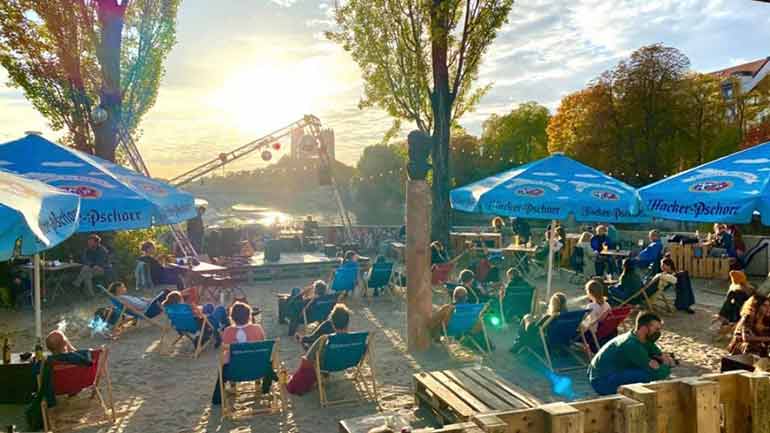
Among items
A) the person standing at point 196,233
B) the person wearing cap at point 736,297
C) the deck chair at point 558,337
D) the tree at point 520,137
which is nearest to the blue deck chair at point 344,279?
the deck chair at point 558,337

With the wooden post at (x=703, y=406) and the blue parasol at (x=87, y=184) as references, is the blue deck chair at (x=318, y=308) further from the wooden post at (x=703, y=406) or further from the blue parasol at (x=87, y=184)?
the wooden post at (x=703, y=406)

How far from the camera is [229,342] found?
262 inches

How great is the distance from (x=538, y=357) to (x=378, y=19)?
48.3 ft

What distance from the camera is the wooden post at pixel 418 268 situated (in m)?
8.43

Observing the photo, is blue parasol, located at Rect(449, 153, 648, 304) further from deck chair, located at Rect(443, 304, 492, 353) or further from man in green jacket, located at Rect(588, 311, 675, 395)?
man in green jacket, located at Rect(588, 311, 675, 395)

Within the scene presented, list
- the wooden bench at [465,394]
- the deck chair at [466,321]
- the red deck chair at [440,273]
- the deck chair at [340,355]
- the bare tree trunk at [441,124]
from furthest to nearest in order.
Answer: the bare tree trunk at [441,124]
the red deck chair at [440,273]
the deck chair at [466,321]
the deck chair at [340,355]
the wooden bench at [465,394]

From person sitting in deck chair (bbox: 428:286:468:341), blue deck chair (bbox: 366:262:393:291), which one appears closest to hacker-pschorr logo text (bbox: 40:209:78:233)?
person sitting in deck chair (bbox: 428:286:468:341)

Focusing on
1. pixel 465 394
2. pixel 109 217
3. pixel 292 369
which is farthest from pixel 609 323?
pixel 109 217

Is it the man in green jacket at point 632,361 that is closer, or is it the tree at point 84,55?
the man in green jacket at point 632,361

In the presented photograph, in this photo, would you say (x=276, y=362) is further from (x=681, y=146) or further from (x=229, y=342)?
(x=681, y=146)

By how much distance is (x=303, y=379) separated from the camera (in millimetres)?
6535

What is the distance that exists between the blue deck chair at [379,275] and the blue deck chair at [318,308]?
2.84m

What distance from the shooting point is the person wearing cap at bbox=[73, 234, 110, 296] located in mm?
13219

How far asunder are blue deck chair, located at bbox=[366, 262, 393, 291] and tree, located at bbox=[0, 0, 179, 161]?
8368mm
